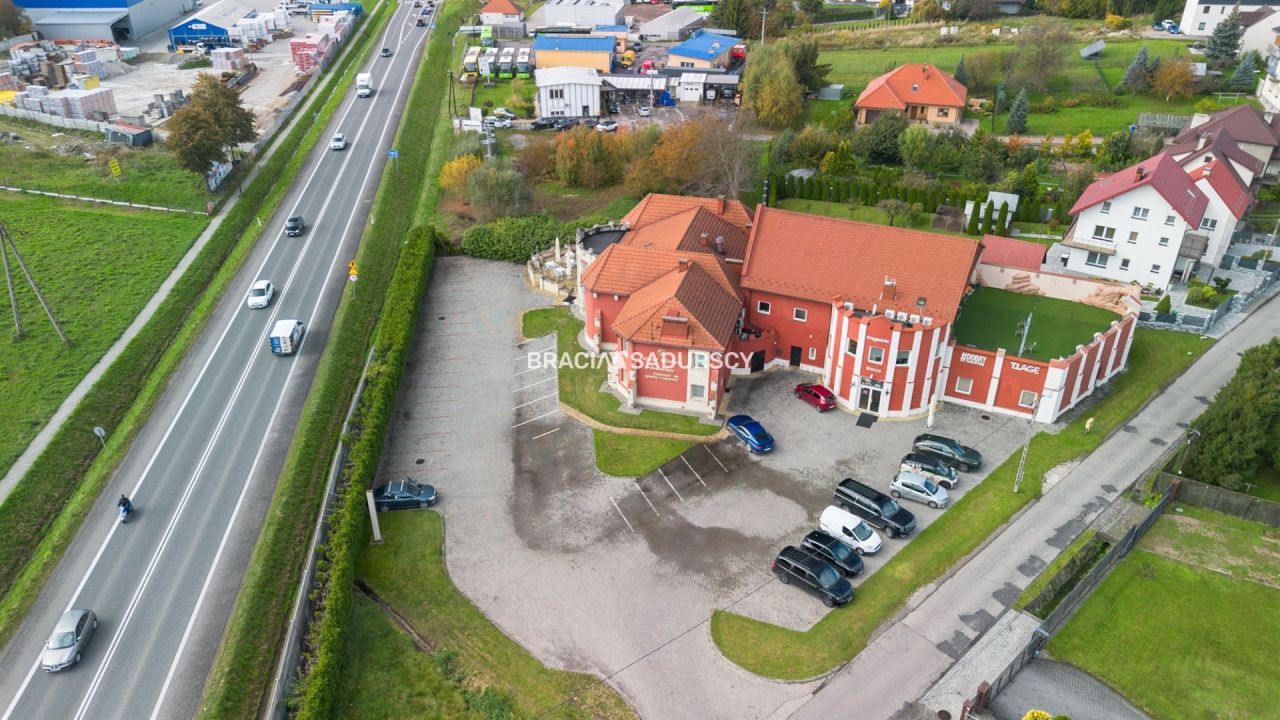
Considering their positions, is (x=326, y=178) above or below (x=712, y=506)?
above

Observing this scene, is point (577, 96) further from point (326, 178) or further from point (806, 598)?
point (806, 598)

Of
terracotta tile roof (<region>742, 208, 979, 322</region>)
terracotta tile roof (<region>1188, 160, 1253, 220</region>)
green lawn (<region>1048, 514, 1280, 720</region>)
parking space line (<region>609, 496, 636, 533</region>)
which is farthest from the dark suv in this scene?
terracotta tile roof (<region>1188, 160, 1253, 220</region>)

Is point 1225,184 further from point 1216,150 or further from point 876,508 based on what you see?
point 876,508

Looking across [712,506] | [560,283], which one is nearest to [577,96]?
[560,283]

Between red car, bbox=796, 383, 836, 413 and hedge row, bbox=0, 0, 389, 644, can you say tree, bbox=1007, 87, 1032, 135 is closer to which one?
red car, bbox=796, 383, 836, 413

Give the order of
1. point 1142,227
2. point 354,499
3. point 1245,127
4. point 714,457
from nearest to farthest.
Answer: point 354,499 → point 714,457 → point 1142,227 → point 1245,127

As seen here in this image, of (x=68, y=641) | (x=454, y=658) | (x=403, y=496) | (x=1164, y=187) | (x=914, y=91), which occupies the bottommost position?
(x=454, y=658)

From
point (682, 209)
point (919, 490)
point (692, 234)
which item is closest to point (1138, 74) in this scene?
point (682, 209)
